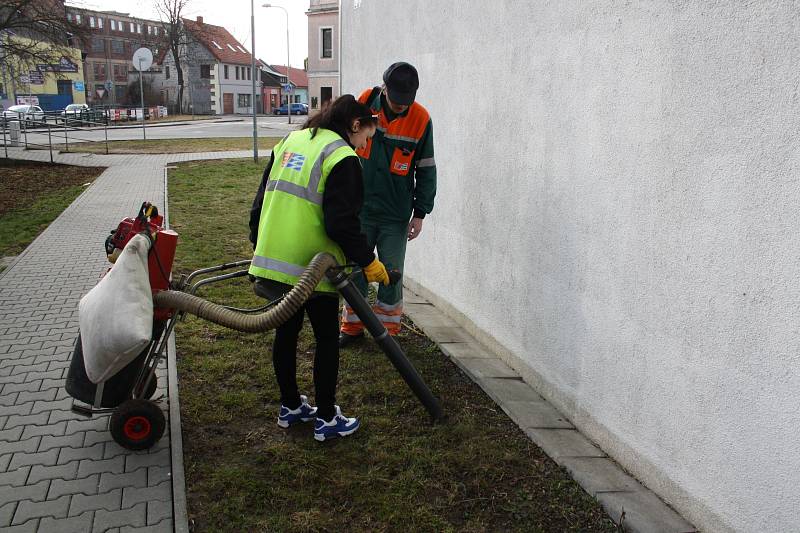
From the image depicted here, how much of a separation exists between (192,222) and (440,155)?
534 centimetres

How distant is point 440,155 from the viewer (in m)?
6.03

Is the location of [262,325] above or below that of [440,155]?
below

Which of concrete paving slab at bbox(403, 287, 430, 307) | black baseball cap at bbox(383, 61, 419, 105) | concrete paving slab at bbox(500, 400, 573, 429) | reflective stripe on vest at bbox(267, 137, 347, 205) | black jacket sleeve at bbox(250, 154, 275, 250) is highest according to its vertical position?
black baseball cap at bbox(383, 61, 419, 105)

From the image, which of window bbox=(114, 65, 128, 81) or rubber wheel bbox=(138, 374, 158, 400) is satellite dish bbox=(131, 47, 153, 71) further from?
window bbox=(114, 65, 128, 81)

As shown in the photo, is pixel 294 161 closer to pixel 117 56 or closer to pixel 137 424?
pixel 137 424

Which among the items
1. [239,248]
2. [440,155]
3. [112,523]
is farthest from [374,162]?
[239,248]

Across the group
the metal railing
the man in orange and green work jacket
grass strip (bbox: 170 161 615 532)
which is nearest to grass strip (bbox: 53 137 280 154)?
the metal railing

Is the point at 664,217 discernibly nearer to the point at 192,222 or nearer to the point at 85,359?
the point at 85,359

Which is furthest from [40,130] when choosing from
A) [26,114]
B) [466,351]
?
[466,351]

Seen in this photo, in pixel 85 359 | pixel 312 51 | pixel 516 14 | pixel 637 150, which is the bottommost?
pixel 85 359

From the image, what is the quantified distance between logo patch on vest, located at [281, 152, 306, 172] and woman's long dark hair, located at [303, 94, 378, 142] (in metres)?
0.17

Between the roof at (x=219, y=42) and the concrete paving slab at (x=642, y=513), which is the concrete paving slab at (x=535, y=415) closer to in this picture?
the concrete paving slab at (x=642, y=513)

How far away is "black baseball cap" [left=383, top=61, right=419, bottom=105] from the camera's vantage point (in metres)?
4.47

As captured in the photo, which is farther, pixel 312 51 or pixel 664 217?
pixel 312 51
